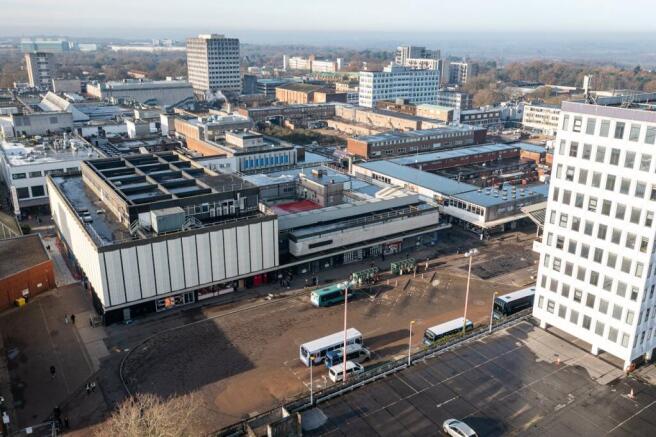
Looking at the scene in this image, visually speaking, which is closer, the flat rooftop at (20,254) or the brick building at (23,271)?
the brick building at (23,271)

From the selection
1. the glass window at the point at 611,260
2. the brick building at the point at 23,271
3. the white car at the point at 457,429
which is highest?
the glass window at the point at 611,260

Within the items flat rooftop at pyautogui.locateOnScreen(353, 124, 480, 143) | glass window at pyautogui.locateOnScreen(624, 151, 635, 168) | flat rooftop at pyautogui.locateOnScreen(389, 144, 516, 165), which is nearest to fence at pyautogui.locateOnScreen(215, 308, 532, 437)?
glass window at pyautogui.locateOnScreen(624, 151, 635, 168)

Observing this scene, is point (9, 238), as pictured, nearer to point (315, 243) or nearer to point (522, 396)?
point (315, 243)

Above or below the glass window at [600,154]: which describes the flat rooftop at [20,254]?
below

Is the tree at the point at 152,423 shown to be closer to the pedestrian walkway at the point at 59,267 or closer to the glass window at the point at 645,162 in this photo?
the pedestrian walkway at the point at 59,267

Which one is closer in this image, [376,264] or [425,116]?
[376,264]

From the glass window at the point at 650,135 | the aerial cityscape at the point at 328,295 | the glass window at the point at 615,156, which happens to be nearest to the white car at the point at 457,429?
the aerial cityscape at the point at 328,295

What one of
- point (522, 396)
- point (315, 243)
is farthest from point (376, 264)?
point (522, 396)
